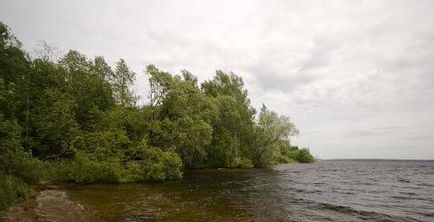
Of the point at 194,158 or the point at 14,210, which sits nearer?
the point at 14,210

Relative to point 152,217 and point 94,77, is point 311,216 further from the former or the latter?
point 94,77

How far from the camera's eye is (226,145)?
58.7 metres

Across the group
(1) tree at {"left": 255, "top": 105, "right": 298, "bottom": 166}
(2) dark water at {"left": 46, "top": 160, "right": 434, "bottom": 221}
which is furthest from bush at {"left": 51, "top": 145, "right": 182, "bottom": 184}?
(1) tree at {"left": 255, "top": 105, "right": 298, "bottom": 166}

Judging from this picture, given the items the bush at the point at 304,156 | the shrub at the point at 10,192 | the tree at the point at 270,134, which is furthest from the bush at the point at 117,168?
the bush at the point at 304,156

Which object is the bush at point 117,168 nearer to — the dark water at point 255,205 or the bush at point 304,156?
the dark water at point 255,205

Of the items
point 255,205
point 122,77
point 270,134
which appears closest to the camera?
point 255,205

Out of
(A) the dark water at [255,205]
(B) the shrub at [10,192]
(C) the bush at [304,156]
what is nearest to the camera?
(B) the shrub at [10,192]

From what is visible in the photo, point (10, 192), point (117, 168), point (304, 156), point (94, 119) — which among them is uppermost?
point (94, 119)

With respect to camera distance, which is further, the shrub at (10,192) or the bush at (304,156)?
the bush at (304,156)

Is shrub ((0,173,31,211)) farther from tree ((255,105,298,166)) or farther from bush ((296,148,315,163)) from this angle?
bush ((296,148,315,163))

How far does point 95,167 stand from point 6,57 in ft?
60.2

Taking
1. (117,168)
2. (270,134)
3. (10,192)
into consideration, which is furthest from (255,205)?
(270,134)

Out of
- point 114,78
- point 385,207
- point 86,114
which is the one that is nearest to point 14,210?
point 385,207

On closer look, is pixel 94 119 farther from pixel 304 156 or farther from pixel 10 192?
pixel 304 156
